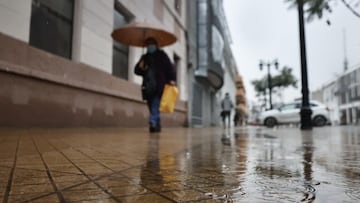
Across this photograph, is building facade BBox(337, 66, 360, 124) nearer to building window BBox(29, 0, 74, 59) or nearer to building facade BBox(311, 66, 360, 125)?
building facade BBox(311, 66, 360, 125)

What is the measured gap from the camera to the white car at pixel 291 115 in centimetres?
1986

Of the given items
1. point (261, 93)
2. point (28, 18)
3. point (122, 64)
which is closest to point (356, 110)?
point (261, 93)

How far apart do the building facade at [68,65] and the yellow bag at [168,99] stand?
1742 mm

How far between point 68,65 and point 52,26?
32.6 inches

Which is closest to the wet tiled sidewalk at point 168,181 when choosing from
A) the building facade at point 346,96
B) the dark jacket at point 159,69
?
the dark jacket at point 159,69

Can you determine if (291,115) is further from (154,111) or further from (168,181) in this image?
(168,181)

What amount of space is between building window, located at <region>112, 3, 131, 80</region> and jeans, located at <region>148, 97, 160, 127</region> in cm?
312

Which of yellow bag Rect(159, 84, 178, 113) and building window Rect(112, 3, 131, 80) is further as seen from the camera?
building window Rect(112, 3, 131, 80)

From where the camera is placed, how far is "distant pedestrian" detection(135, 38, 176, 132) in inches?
231

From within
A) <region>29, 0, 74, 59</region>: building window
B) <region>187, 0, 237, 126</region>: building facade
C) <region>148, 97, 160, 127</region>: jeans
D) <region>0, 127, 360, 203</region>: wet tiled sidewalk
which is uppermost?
<region>187, 0, 237, 126</region>: building facade

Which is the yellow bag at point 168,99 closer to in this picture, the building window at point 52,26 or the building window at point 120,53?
the building window at point 52,26

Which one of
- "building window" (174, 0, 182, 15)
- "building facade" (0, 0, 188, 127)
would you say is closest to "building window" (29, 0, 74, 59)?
"building facade" (0, 0, 188, 127)

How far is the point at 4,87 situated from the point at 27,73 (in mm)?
450

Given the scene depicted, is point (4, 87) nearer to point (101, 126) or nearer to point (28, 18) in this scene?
point (28, 18)
